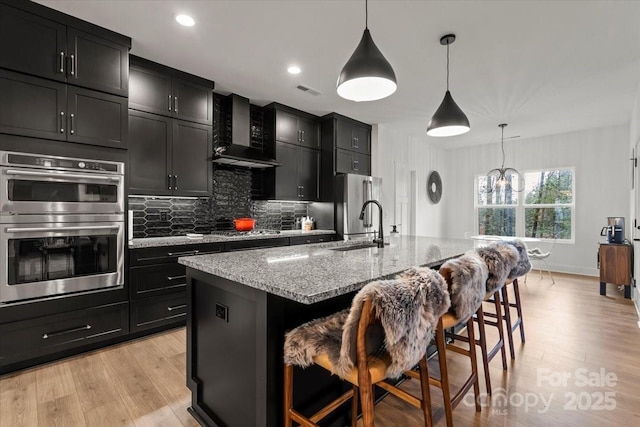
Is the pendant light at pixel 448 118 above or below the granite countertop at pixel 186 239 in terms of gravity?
above

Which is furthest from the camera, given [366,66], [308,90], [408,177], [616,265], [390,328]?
[408,177]

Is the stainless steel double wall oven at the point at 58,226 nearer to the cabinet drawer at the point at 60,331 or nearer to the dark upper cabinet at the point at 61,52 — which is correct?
the cabinet drawer at the point at 60,331

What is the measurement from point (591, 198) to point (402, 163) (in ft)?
11.6

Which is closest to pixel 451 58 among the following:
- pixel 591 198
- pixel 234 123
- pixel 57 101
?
pixel 234 123

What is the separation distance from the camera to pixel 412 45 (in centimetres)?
295

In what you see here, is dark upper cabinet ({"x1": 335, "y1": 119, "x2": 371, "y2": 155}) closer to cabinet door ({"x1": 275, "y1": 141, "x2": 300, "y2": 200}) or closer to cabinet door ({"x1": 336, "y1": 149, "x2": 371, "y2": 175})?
cabinet door ({"x1": 336, "y1": 149, "x2": 371, "y2": 175})

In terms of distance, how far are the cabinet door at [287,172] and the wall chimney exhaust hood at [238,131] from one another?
11.2 inches

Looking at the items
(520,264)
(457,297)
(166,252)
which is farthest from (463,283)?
(166,252)

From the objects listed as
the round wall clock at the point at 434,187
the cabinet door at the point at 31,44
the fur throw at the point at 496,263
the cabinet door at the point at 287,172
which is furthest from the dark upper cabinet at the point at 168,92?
the round wall clock at the point at 434,187

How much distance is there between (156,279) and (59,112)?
5.30 ft

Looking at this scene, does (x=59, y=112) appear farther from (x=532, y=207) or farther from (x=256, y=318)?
(x=532, y=207)

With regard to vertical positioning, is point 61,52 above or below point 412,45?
below

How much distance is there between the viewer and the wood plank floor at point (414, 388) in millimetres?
A: 1859

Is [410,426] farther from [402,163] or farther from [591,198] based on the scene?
[591,198]
